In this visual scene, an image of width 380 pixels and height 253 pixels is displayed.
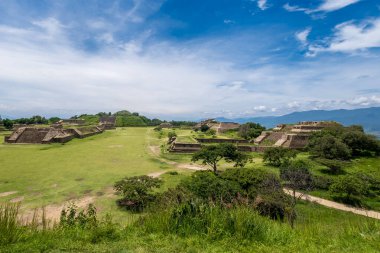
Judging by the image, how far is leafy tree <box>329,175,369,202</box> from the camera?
17.0 m

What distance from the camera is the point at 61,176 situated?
20016 millimetres

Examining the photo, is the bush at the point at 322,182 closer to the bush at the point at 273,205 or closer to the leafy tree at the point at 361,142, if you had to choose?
the bush at the point at 273,205

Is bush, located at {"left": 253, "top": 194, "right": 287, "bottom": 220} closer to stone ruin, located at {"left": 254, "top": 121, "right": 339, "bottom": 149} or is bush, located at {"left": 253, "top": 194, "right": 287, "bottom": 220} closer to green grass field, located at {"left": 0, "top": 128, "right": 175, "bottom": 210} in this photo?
green grass field, located at {"left": 0, "top": 128, "right": 175, "bottom": 210}

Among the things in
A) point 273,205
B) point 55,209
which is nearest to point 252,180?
point 273,205

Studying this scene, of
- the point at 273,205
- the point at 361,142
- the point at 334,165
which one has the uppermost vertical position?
the point at 361,142

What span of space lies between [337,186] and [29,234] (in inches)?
757

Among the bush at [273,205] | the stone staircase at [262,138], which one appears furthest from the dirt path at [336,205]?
the stone staircase at [262,138]

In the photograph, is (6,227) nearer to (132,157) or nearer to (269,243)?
(269,243)

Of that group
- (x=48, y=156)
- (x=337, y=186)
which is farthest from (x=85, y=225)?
(x=48, y=156)

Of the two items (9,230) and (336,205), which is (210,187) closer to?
(336,205)

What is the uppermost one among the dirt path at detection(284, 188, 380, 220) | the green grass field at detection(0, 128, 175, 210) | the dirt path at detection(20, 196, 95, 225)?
the green grass field at detection(0, 128, 175, 210)

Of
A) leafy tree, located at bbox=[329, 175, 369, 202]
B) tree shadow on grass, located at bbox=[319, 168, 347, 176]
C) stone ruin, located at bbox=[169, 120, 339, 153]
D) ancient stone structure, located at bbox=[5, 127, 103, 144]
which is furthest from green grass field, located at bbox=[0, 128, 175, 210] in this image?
tree shadow on grass, located at bbox=[319, 168, 347, 176]

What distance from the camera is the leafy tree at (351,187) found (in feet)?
55.6

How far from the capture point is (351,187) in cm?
1705
